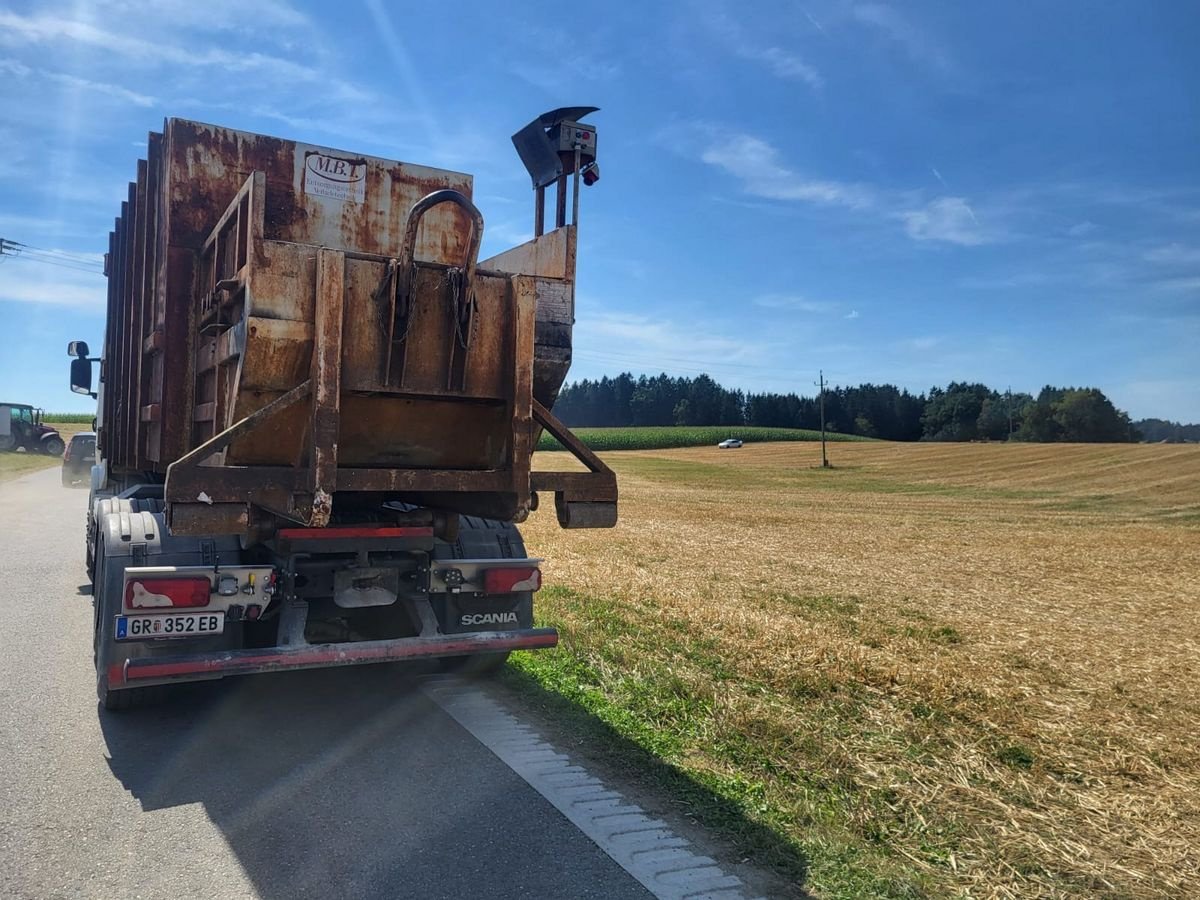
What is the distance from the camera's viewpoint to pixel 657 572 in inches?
438

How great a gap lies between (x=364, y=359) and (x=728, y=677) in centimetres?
332

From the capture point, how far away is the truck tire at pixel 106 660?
4.89m

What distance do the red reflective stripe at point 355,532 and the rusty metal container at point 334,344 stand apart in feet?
0.39

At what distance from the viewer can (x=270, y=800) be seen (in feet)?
13.5

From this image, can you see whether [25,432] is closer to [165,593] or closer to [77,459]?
[77,459]

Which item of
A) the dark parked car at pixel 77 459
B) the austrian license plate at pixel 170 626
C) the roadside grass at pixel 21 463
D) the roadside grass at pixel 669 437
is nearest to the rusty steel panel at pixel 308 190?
the austrian license plate at pixel 170 626

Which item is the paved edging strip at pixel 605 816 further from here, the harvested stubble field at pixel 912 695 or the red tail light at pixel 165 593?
the red tail light at pixel 165 593

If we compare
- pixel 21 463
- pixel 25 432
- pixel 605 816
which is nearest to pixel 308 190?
pixel 605 816

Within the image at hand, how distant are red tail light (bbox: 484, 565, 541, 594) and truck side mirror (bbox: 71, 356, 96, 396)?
7.18 m

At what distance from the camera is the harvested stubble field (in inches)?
146

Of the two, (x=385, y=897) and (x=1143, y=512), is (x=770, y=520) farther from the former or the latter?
(x=385, y=897)

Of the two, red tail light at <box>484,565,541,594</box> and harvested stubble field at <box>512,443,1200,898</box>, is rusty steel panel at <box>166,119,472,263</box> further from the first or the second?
harvested stubble field at <box>512,443,1200,898</box>

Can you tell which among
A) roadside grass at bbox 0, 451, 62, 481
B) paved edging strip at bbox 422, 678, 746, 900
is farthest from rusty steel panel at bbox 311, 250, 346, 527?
roadside grass at bbox 0, 451, 62, 481

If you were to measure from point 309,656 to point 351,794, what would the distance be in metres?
0.80
